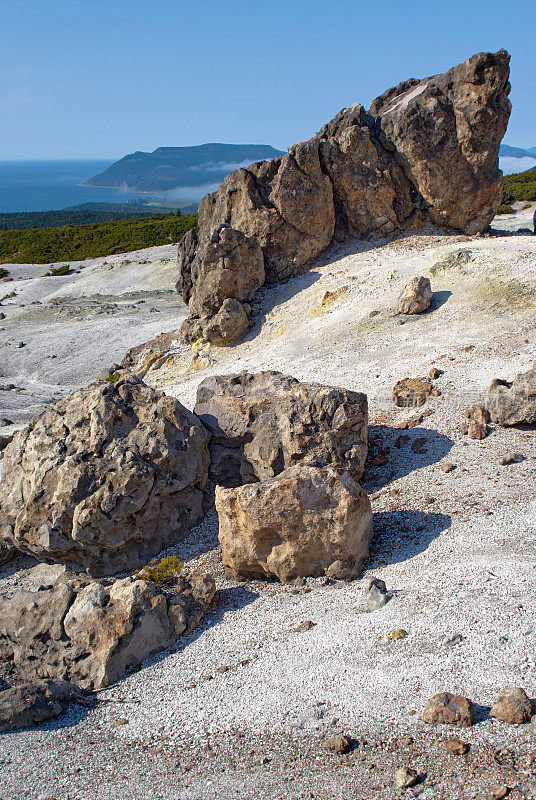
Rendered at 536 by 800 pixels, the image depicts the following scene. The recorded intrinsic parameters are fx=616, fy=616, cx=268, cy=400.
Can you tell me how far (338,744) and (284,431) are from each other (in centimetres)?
668

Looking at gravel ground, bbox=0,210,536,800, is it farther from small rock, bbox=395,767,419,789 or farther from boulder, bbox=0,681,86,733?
boulder, bbox=0,681,86,733

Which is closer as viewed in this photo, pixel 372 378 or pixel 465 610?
pixel 465 610

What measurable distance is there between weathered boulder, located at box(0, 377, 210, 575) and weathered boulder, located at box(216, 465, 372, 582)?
221 cm

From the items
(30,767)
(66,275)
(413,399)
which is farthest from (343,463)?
(66,275)

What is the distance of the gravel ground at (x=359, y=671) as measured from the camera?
612 cm

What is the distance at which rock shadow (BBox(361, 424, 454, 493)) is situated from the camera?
40.4 feet

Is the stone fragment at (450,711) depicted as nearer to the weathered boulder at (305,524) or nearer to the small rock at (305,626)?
the small rock at (305,626)

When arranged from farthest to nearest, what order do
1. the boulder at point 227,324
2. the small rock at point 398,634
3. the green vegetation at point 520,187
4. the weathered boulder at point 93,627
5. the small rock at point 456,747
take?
the green vegetation at point 520,187, the boulder at point 227,324, the weathered boulder at point 93,627, the small rock at point 398,634, the small rock at point 456,747

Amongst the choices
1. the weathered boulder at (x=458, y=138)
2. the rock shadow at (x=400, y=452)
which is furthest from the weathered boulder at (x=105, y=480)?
the weathered boulder at (x=458, y=138)

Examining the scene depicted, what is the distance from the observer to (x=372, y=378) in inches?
651

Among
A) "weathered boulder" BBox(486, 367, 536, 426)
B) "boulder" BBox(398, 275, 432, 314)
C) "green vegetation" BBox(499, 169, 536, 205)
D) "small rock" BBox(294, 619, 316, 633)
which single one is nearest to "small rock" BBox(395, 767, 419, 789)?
"small rock" BBox(294, 619, 316, 633)

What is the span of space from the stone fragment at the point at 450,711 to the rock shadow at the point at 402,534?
3.13 m

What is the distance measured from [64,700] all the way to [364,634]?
151 inches

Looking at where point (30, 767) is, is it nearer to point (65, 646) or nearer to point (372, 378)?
point (65, 646)
